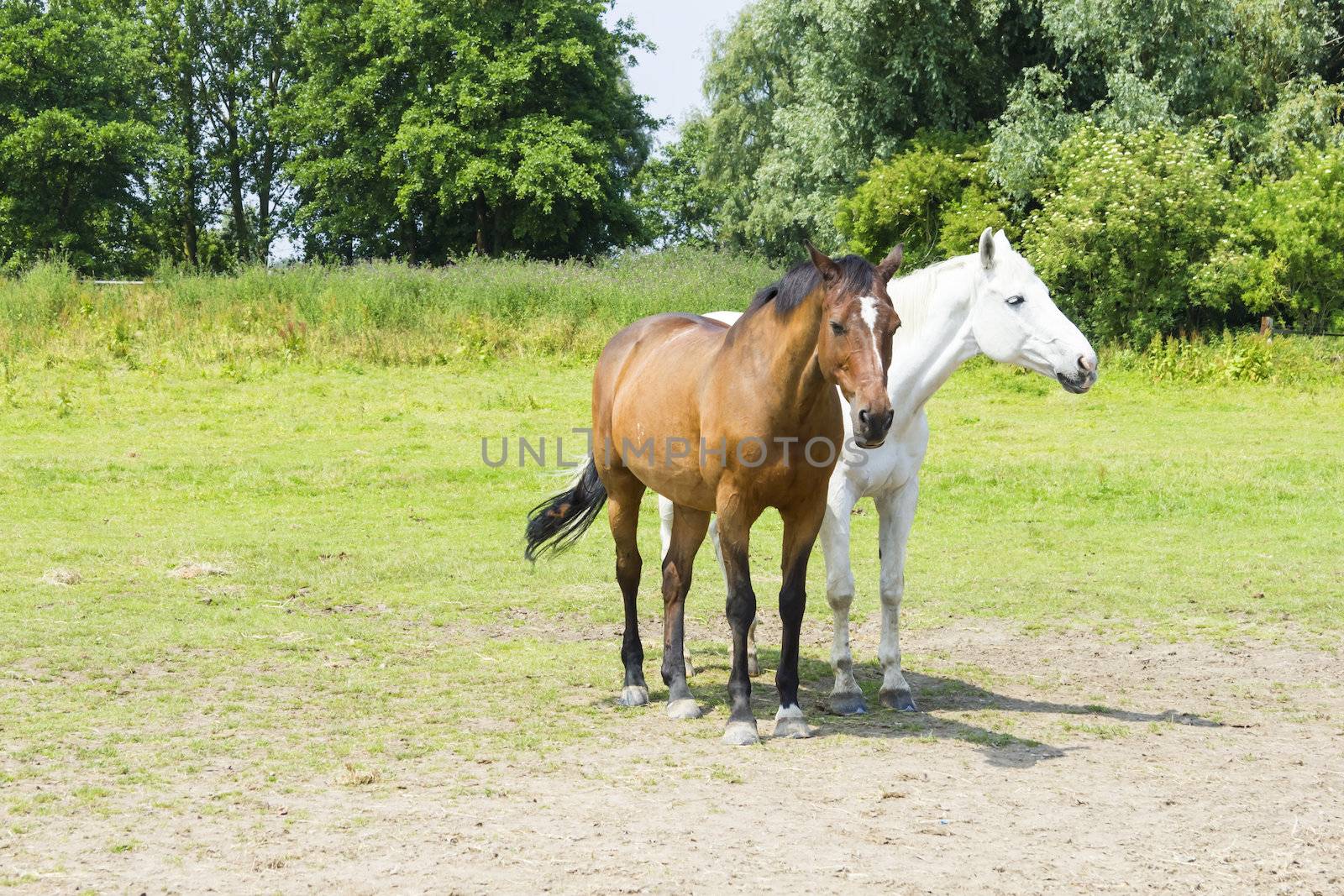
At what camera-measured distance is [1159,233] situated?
80.7ft

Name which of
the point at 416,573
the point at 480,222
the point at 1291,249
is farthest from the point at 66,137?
the point at 416,573

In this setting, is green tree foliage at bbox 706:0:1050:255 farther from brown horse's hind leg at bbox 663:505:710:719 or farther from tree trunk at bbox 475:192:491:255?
brown horse's hind leg at bbox 663:505:710:719

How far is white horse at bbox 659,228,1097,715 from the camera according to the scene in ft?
21.5

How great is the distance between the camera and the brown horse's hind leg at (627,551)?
689 centimetres

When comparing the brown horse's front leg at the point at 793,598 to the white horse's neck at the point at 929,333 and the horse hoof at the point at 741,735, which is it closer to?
the horse hoof at the point at 741,735

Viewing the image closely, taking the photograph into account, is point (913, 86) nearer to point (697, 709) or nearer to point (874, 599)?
point (874, 599)

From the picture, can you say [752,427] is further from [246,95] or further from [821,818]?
[246,95]

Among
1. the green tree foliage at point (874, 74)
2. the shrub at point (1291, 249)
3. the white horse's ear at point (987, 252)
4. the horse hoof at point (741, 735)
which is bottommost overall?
the horse hoof at point (741, 735)

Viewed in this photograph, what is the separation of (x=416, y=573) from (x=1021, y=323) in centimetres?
542

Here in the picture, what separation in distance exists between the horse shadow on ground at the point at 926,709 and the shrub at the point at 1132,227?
60.4 ft

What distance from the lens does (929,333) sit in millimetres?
6723

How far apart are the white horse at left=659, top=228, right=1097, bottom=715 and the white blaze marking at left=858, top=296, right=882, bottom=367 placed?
42.0 inches

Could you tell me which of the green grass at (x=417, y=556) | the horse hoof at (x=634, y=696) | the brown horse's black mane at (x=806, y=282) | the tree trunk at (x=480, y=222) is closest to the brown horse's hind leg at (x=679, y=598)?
the horse hoof at (x=634, y=696)

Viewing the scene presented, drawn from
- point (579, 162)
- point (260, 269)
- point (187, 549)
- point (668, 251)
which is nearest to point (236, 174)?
point (579, 162)
